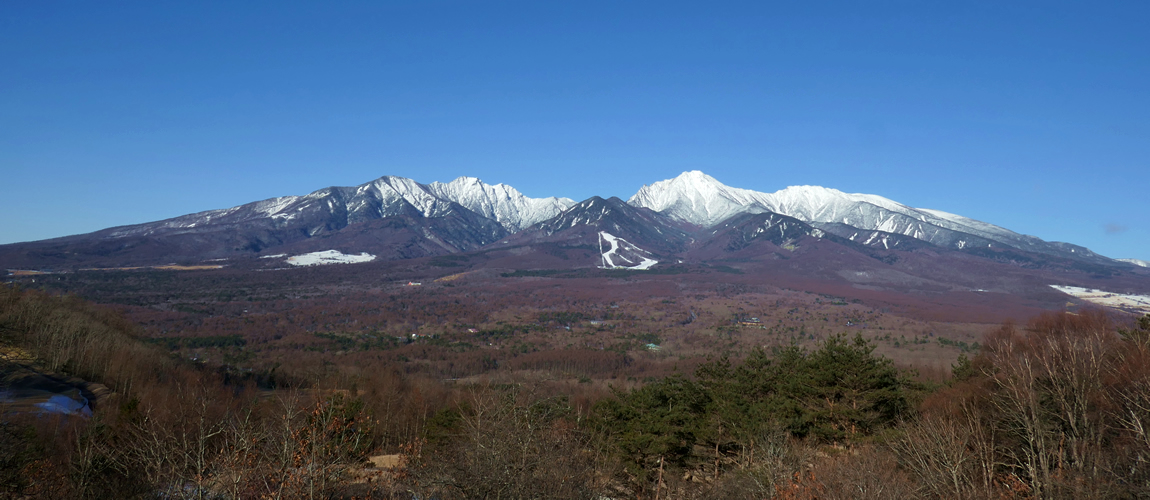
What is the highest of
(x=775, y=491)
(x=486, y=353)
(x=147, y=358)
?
(x=775, y=491)

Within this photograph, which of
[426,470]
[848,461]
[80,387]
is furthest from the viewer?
[80,387]

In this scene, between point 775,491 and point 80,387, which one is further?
point 80,387

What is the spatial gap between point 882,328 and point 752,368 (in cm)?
12274

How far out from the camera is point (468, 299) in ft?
627

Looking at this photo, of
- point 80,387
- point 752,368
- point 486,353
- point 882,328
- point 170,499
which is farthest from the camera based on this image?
point 882,328

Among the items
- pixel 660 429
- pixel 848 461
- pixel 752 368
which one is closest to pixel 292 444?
pixel 660 429

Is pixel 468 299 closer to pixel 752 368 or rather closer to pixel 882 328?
pixel 882 328

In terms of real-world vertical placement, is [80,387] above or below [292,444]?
below

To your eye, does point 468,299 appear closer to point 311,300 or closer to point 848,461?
point 311,300

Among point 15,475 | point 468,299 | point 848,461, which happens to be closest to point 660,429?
point 848,461

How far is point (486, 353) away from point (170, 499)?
363ft

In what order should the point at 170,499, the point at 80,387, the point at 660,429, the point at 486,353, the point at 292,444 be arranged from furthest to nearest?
the point at 486,353
the point at 80,387
the point at 660,429
the point at 170,499
the point at 292,444

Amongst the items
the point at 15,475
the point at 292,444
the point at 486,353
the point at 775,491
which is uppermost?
the point at 292,444

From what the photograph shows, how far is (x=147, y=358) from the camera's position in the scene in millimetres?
64562
